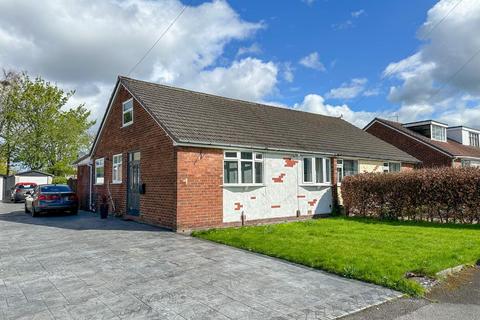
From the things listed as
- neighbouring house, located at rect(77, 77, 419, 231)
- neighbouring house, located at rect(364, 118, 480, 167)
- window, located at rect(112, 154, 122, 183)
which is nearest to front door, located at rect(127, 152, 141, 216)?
neighbouring house, located at rect(77, 77, 419, 231)

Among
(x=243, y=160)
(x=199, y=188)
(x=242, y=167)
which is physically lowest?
(x=199, y=188)

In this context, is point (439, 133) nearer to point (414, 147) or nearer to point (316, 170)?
point (414, 147)

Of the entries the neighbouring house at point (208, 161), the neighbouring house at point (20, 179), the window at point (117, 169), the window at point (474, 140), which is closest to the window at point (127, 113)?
the neighbouring house at point (208, 161)

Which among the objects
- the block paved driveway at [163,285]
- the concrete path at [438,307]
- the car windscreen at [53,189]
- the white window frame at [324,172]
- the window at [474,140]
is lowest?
the concrete path at [438,307]

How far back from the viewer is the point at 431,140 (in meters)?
29.9

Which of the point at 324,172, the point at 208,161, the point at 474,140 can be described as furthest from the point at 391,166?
the point at 474,140

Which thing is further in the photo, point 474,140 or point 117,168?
point 474,140

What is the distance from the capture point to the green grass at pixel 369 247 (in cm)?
641

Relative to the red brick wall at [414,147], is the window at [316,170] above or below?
below

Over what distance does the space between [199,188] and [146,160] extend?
292cm

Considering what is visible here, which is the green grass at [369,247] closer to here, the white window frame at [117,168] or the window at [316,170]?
the window at [316,170]

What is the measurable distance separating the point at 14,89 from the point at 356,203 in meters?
36.1

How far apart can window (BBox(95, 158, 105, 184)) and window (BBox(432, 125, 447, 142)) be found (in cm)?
2694

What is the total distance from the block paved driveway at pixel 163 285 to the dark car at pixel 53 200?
6898mm
